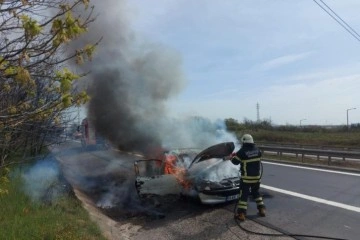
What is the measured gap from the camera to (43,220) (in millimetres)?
6969

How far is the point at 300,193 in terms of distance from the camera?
10.3 meters

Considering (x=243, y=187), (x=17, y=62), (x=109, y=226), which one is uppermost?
(x=17, y=62)

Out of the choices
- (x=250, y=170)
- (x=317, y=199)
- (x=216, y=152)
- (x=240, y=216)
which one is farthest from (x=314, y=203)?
(x=216, y=152)

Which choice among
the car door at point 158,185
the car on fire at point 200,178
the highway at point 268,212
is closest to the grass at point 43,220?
→ the highway at point 268,212

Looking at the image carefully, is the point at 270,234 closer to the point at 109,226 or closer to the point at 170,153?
the point at 109,226

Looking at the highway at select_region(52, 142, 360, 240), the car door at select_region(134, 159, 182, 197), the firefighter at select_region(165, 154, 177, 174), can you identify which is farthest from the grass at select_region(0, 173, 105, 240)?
the firefighter at select_region(165, 154, 177, 174)

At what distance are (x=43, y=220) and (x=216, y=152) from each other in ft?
14.9

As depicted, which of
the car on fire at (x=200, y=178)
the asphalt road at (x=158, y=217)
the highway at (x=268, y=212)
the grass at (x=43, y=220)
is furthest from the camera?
the car on fire at (x=200, y=178)

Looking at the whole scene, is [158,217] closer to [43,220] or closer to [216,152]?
[216,152]

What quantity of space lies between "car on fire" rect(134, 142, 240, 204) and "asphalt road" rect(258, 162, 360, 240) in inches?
40.8

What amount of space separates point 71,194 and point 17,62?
24.9 ft

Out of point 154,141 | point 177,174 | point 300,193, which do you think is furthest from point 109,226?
point 154,141

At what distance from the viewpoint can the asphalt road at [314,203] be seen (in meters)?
7.08

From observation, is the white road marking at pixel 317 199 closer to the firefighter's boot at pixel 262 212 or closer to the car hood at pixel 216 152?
the firefighter's boot at pixel 262 212
